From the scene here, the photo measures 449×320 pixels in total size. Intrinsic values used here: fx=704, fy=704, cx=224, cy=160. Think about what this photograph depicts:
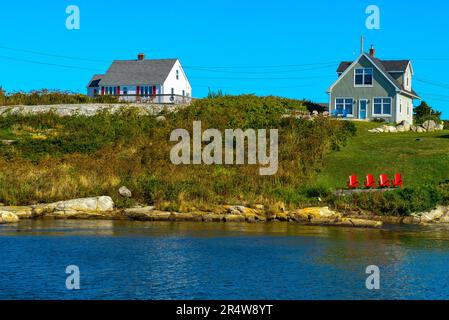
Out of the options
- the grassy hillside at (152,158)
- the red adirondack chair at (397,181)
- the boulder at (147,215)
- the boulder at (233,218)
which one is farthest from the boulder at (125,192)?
the red adirondack chair at (397,181)

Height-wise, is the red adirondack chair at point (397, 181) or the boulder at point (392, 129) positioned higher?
the boulder at point (392, 129)

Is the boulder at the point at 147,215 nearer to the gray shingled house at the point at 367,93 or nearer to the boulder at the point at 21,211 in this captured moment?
the boulder at the point at 21,211

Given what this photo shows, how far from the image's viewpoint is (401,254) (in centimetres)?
2952

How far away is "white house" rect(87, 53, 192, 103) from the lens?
9462 centimetres

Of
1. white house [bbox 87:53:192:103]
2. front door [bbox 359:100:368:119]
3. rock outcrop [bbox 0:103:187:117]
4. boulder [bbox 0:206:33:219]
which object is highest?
white house [bbox 87:53:192:103]

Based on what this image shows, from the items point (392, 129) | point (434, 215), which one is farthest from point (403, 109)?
point (434, 215)

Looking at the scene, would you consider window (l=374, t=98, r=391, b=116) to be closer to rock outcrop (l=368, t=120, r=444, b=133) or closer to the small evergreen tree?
rock outcrop (l=368, t=120, r=444, b=133)

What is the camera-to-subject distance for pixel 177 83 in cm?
10062

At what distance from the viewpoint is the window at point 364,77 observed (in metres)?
71.8

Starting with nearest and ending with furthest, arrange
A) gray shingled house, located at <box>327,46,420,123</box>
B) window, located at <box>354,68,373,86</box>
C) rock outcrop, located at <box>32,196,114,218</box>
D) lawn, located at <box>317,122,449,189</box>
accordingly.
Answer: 1. rock outcrop, located at <box>32,196,114,218</box>
2. lawn, located at <box>317,122,449,189</box>
3. gray shingled house, located at <box>327,46,420,123</box>
4. window, located at <box>354,68,373,86</box>

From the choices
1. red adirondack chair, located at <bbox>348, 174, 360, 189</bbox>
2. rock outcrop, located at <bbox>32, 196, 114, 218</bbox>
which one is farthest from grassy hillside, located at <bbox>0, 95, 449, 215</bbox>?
red adirondack chair, located at <bbox>348, 174, 360, 189</bbox>

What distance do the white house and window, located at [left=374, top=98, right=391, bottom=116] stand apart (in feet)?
103
